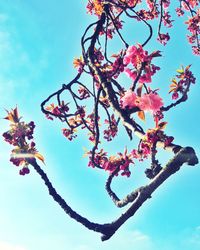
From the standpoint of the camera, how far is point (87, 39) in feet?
19.3

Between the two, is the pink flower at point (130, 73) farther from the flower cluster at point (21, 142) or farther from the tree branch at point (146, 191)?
the tree branch at point (146, 191)

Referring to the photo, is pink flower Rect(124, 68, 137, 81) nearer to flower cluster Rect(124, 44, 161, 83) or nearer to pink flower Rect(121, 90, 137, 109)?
flower cluster Rect(124, 44, 161, 83)

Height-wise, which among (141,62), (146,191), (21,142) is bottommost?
(146,191)

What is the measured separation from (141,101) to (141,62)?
77 cm

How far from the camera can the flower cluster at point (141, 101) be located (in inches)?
166

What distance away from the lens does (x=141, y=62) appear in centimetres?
493

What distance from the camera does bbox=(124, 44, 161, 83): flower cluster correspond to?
4879mm

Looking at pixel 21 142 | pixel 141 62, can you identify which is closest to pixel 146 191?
pixel 21 142

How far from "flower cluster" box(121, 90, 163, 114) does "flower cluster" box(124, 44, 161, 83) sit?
→ 41cm

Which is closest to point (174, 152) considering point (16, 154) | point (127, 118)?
point (127, 118)

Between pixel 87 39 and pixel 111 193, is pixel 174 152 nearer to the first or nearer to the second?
pixel 111 193

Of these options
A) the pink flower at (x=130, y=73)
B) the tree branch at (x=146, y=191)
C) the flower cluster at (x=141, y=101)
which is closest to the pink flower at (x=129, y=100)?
the flower cluster at (x=141, y=101)

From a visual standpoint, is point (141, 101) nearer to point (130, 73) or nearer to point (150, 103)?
point (150, 103)

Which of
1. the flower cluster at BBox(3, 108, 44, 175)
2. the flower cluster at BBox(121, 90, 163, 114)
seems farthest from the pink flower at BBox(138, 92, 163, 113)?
the flower cluster at BBox(3, 108, 44, 175)
